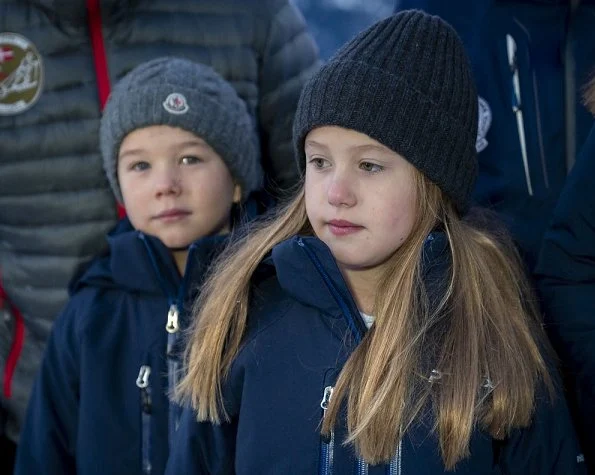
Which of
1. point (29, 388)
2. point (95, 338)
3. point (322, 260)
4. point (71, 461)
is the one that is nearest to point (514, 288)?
point (322, 260)

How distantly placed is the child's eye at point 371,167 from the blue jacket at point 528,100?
56 centimetres

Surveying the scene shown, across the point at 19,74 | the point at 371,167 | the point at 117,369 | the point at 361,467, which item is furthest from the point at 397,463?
the point at 19,74

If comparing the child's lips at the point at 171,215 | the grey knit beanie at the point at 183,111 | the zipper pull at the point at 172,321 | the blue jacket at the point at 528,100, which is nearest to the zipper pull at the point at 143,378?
the zipper pull at the point at 172,321

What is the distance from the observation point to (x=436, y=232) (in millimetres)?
2201

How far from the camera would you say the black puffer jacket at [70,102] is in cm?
270

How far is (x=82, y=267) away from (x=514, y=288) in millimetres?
1181

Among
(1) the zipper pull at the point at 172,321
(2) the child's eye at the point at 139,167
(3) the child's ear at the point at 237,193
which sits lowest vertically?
(1) the zipper pull at the point at 172,321

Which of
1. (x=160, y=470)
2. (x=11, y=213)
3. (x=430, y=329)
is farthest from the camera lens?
(x=11, y=213)

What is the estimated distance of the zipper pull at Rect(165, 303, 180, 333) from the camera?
2.47m

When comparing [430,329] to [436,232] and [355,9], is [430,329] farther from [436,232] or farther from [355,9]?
[355,9]

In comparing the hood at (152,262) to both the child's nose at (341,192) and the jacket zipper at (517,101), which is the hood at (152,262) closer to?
the child's nose at (341,192)

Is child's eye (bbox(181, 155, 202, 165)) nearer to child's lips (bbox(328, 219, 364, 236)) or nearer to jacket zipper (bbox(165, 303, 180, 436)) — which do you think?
jacket zipper (bbox(165, 303, 180, 436))

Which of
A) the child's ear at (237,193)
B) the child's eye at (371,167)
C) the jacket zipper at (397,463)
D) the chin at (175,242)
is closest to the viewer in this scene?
the jacket zipper at (397,463)

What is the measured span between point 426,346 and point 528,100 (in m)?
0.81
